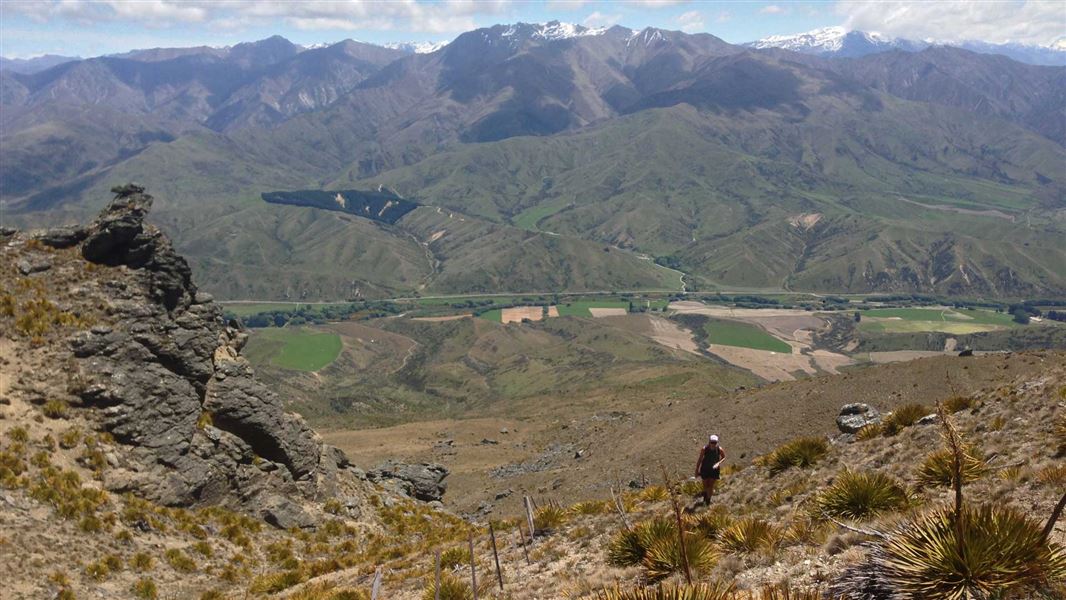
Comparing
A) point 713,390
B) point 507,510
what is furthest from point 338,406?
point 507,510

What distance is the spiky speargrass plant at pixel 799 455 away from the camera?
904 inches

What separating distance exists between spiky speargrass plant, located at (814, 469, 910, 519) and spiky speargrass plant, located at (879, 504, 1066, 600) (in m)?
6.04

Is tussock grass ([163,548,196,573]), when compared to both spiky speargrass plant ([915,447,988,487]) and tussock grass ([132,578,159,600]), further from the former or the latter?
spiky speargrass plant ([915,447,988,487])

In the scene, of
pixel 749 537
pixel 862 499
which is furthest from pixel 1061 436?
pixel 749 537

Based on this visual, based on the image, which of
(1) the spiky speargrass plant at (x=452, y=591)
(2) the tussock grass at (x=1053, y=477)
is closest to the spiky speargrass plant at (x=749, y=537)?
(2) the tussock grass at (x=1053, y=477)

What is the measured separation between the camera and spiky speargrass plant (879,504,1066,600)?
27.8ft

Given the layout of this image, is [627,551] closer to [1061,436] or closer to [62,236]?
[1061,436]

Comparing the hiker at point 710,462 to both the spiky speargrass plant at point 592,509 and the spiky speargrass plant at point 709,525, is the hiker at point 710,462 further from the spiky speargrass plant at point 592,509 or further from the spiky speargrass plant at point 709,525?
the spiky speargrass plant at point 592,509

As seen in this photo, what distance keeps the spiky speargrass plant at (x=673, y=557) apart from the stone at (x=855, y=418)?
19383 mm

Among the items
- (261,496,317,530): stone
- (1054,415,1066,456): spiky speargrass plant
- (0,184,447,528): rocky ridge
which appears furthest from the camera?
(261,496,317,530): stone

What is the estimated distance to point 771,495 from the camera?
67.7ft

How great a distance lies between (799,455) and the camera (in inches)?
914

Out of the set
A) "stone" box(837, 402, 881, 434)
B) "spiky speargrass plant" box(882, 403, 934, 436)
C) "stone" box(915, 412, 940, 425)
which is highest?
"stone" box(915, 412, 940, 425)

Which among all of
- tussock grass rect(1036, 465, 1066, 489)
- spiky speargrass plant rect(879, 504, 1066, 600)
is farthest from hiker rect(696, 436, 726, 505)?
spiky speargrass plant rect(879, 504, 1066, 600)
